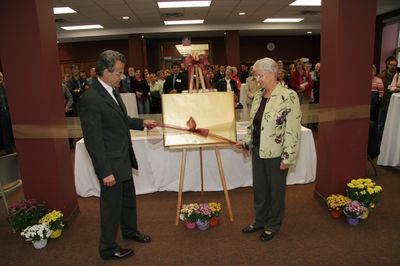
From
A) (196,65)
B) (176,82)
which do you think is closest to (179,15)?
(176,82)

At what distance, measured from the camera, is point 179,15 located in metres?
9.55

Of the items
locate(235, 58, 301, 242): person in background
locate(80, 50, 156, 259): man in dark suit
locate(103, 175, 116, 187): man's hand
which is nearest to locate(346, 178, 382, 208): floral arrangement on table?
locate(235, 58, 301, 242): person in background

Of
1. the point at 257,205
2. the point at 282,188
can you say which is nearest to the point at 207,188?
the point at 257,205

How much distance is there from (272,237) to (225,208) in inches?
28.3

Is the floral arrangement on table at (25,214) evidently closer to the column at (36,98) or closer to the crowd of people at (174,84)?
the column at (36,98)

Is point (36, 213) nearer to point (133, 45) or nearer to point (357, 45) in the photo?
point (357, 45)

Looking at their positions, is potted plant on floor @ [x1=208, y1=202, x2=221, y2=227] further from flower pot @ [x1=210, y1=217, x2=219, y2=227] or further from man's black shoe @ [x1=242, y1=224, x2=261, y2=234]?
man's black shoe @ [x1=242, y1=224, x2=261, y2=234]

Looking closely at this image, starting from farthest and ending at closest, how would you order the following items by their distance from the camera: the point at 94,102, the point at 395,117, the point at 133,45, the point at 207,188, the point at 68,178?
the point at 133,45 < the point at 395,117 < the point at 207,188 < the point at 68,178 < the point at 94,102

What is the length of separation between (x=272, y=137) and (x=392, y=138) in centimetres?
278

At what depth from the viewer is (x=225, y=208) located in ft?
10.6

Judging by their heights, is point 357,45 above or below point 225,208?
above

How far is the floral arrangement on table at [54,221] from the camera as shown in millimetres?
2652

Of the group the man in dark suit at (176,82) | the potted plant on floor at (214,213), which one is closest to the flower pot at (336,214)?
the potted plant on floor at (214,213)

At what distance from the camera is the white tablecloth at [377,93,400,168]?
4137 mm
